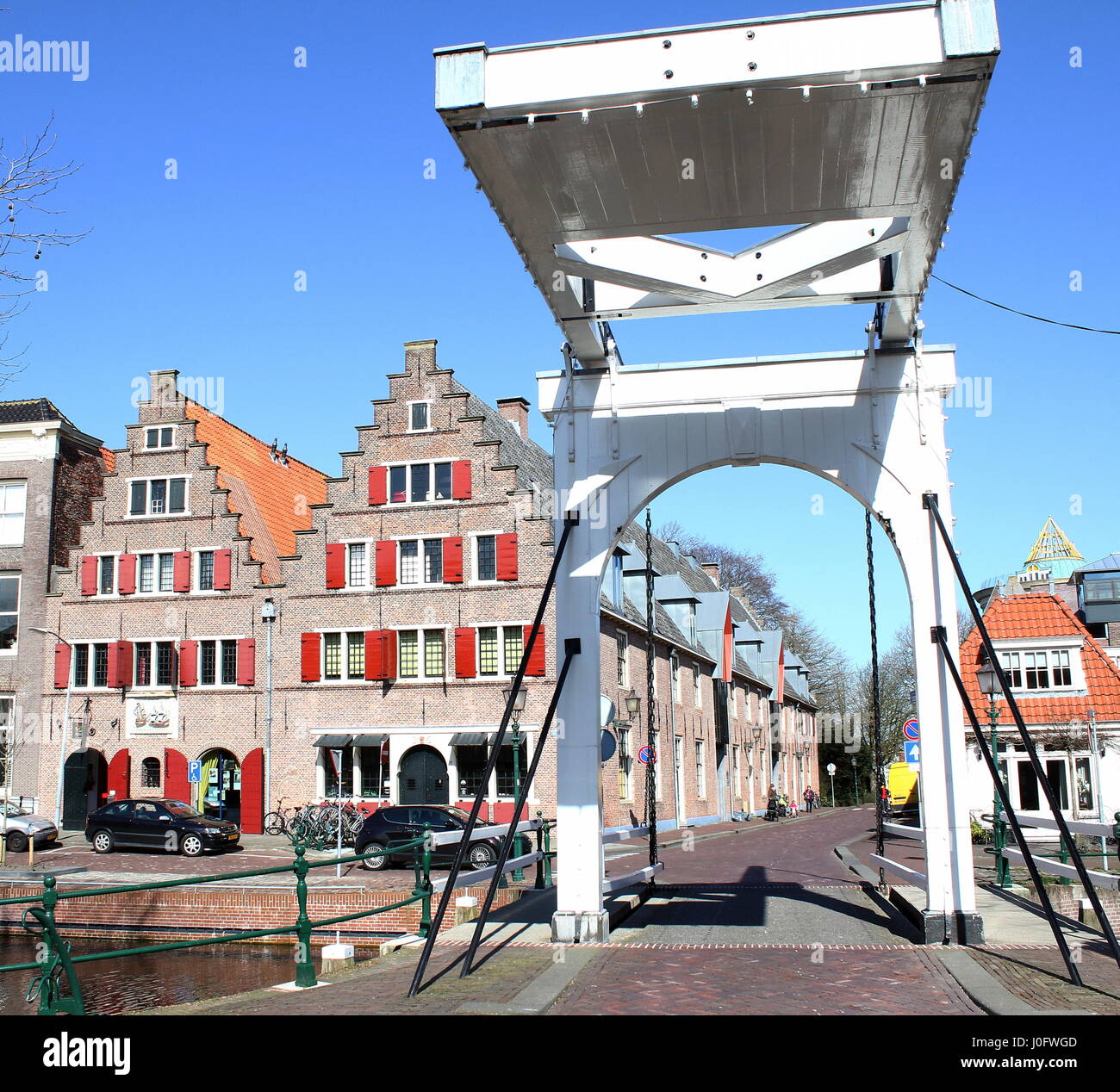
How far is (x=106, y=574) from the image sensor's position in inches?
1325


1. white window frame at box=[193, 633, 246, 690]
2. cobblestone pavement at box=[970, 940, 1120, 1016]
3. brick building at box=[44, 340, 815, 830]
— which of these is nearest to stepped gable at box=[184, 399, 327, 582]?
brick building at box=[44, 340, 815, 830]

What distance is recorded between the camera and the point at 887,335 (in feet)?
31.7

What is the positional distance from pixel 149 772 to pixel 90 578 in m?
6.26

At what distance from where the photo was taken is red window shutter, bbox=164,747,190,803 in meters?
31.9

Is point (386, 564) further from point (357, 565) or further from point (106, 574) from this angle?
point (106, 574)

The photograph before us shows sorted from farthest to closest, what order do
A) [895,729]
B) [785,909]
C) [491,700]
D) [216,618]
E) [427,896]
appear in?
[895,729] → [216,618] → [491,700] → [785,909] → [427,896]

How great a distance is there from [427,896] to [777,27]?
839 cm

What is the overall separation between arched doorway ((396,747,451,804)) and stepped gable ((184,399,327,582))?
7623 millimetres

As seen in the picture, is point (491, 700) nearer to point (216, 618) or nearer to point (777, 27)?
point (216, 618)

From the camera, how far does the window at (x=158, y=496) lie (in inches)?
1324

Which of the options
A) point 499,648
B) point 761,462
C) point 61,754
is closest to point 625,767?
point 499,648

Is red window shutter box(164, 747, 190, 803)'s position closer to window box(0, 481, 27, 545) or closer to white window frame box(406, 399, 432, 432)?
window box(0, 481, 27, 545)

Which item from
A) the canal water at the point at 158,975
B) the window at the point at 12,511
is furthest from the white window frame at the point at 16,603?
the canal water at the point at 158,975
